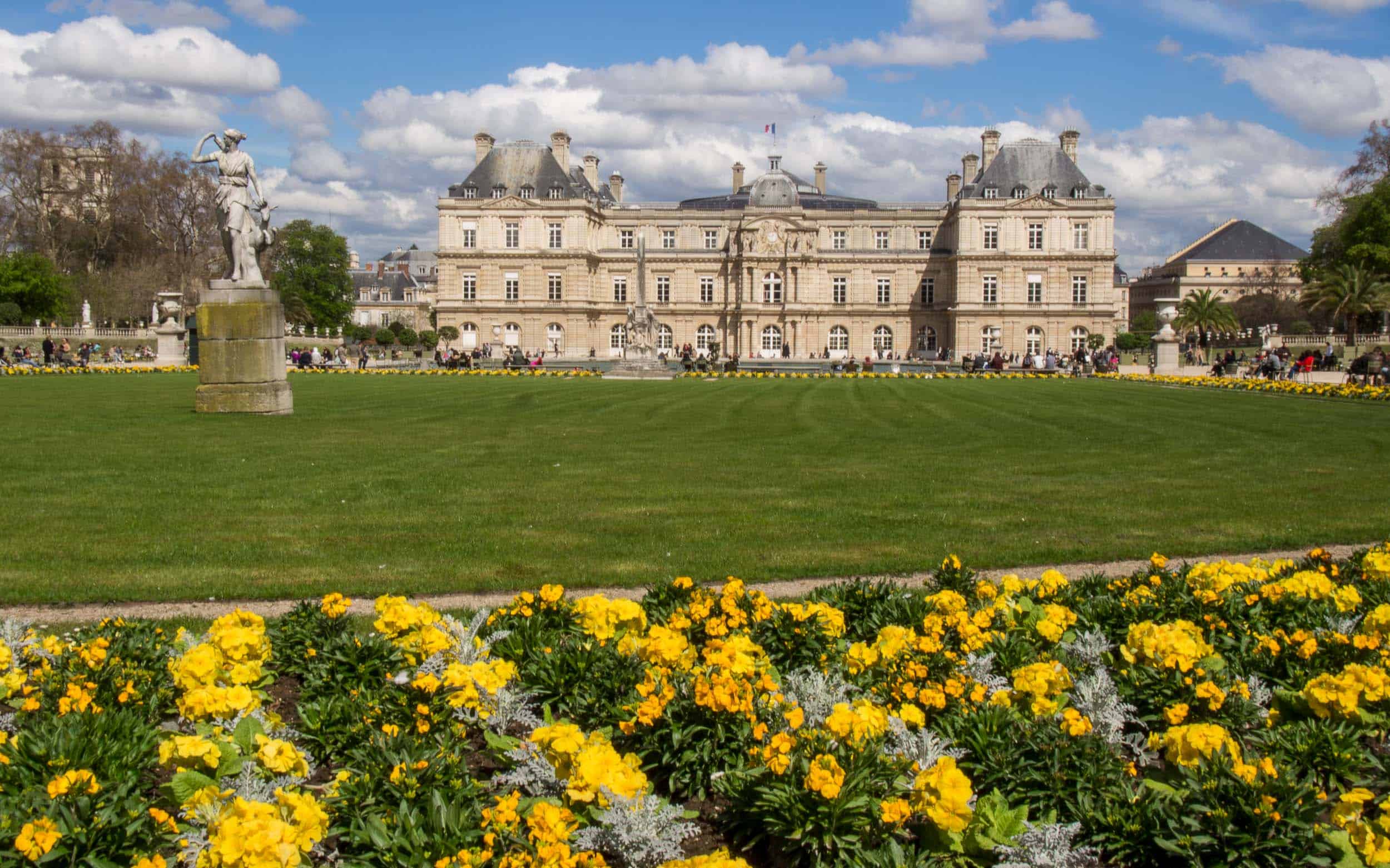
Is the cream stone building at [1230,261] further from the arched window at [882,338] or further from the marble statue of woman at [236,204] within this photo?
the marble statue of woman at [236,204]

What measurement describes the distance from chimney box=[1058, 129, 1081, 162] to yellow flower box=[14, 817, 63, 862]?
87.8 meters

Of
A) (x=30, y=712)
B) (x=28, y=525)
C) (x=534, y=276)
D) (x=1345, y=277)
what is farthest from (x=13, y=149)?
(x=1345, y=277)

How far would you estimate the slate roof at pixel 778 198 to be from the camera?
8469 cm

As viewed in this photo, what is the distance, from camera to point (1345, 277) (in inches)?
2662

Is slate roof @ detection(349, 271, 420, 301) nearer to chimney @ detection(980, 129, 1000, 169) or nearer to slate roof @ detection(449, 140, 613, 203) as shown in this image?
slate roof @ detection(449, 140, 613, 203)

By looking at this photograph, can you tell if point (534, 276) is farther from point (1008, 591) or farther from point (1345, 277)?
point (1008, 591)

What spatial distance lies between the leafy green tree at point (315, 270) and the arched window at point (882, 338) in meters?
47.7

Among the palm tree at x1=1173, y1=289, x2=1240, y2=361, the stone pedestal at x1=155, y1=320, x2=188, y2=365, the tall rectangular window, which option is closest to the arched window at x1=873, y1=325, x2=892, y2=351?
the tall rectangular window

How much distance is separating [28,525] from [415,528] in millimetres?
3592

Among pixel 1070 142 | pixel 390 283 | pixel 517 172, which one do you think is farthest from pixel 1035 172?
pixel 390 283

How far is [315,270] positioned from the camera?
9331cm

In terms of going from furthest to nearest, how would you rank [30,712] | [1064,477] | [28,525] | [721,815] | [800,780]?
1. [1064,477]
2. [28,525]
3. [30,712]
4. [721,815]
5. [800,780]

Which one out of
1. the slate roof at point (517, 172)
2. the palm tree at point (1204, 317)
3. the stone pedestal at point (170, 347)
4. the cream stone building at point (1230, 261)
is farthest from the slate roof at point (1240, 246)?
the stone pedestal at point (170, 347)

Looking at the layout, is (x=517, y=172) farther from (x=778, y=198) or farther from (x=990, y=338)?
(x=990, y=338)
